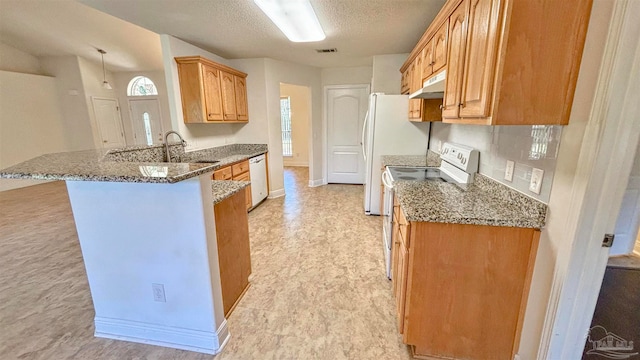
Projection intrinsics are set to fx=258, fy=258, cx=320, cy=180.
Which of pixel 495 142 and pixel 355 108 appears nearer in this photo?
pixel 495 142

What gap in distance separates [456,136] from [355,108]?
9.88 ft

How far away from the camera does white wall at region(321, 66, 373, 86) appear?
5105 millimetres

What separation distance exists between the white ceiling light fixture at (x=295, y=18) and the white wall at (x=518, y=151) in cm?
180

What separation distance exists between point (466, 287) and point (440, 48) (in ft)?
5.37

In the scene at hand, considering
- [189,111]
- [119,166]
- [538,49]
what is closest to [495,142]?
[538,49]

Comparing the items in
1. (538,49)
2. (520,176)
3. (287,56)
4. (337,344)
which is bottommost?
(337,344)

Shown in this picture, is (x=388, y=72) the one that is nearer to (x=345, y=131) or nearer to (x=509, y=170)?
(x=345, y=131)

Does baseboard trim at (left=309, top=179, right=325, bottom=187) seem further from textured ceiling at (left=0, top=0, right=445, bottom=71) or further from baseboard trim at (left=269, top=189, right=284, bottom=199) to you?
textured ceiling at (left=0, top=0, right=445, bottom=71)

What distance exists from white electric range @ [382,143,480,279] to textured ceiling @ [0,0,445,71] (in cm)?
135

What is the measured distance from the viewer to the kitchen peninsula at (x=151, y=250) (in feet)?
4.55

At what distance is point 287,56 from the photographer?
4215 millimetres

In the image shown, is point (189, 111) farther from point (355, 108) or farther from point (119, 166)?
point (355, 108)

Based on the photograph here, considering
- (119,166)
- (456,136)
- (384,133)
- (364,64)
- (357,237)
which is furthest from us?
(364,64)

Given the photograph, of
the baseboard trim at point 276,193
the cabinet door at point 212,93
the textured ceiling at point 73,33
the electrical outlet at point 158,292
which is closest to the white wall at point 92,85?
the textured ceiling at point 73,33
